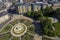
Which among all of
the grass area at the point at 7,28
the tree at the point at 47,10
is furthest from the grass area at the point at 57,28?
the grass area at the point at 7,28

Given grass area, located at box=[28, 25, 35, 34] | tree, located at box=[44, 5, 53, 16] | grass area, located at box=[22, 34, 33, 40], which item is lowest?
grass area, located at box=[22, 34, 33, 40]

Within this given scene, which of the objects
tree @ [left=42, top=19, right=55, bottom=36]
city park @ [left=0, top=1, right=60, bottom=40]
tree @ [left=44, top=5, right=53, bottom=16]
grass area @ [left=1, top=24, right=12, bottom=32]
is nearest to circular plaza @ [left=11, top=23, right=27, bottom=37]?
city park @ [left=0, top=1, right=60, bottom=40]

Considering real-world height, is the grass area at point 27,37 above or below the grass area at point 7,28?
above

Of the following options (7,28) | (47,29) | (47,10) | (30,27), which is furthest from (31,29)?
(47,10)

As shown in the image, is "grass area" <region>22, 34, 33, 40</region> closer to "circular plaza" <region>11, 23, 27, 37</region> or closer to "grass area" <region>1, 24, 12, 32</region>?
"circular plaza" <region>11, 23, 27, 37</region>

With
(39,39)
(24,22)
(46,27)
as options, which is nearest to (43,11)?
(24,22)

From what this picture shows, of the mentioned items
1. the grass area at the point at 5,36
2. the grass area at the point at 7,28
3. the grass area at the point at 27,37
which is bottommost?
the grass area at the point at 5,36

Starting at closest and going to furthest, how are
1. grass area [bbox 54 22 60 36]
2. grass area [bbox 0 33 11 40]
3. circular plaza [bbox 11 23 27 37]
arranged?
grass area [bbox 0 33 11 40] → grass area [bbox 54 22 60 36] → circular plaza [bbox 11 23 27 37]

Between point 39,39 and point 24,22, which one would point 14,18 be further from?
point 39,39

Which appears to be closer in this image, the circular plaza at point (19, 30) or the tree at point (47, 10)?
the circular plaza at point (19, 30)

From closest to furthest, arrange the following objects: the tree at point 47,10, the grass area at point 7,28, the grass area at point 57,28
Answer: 1. the grass area at point 57,28
2. the grass area at point 7,28
3. the tree at point 47,10

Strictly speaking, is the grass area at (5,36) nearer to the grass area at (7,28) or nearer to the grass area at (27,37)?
the grass area at (7,28)
